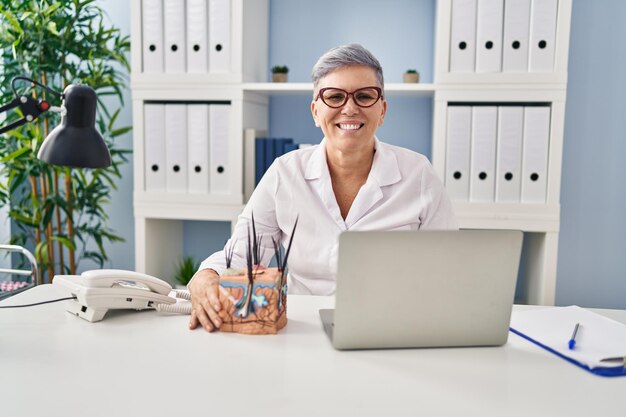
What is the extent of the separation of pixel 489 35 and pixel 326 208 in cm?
Answer: 101

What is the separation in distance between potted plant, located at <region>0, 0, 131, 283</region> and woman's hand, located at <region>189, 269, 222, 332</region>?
62.0 inches

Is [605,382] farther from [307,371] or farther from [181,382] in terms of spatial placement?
[181,382]

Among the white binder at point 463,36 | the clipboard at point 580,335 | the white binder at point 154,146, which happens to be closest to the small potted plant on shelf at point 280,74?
the white binder at point 154,146

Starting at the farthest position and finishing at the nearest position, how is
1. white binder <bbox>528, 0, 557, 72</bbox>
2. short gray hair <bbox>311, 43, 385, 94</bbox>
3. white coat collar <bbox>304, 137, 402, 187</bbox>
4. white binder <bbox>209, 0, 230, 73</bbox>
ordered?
white binder <bbox>209, 0, 230, 73</bbox>
white binder <bbox>528, 0, 557, 72</bbox>
white coat collar <bbox>304, 137, 402, 187</bbox>
short gray hair <bbox>311, 43, 385, 94</bbox>

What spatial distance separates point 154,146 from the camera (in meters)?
2.46

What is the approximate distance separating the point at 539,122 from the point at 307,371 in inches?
63.5

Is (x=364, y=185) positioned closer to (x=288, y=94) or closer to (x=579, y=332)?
(x=579, y=332)

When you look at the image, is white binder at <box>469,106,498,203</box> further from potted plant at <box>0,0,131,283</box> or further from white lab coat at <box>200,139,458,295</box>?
potted plant at <box>0,0,131,283</box>

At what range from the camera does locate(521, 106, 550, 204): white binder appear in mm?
2238

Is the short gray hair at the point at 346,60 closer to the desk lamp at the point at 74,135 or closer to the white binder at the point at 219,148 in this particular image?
the desk lamp at the point at 74,135

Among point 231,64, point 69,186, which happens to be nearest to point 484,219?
point 231,64

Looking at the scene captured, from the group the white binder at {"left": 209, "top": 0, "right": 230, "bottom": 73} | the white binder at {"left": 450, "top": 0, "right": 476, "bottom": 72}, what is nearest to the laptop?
the white binder at {"left": 450, "top": 0, "right": 476, "bottom": 72}

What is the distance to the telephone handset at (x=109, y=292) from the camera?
1.25 metres

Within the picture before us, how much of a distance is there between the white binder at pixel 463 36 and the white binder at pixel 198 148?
986mm
